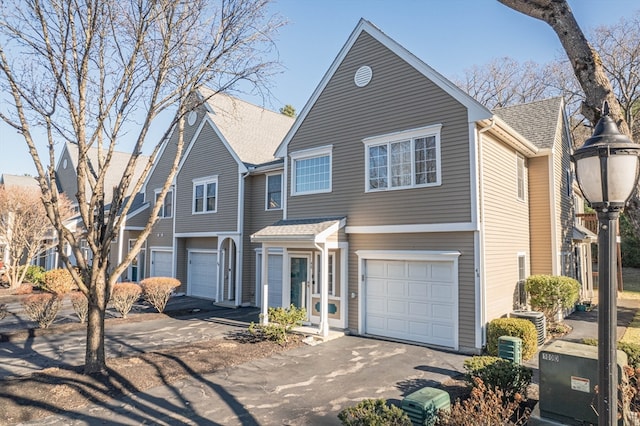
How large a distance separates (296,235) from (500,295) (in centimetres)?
584

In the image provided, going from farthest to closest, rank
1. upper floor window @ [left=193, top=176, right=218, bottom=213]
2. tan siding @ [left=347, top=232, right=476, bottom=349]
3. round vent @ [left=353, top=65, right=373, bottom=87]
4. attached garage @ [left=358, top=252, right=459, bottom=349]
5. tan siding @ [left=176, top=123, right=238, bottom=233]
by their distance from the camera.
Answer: upper floor window @ [left=193, top=176, right=218, bottom=213] < tan siding @ [left=176, top=123, right=238, bottom=233] < round vent @ [left=353, top=65, right=373, bottom=87] < attached garage @ [left=358, top=252, right=459, bottom=349] < tan siding @ [left=347, top=232, right=476, bottom=349]

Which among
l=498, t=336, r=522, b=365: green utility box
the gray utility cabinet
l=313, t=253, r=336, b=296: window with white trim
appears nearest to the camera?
the gray utility cabinet

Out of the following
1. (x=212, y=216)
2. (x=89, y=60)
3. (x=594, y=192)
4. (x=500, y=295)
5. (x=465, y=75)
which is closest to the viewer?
(x=594, y=192)

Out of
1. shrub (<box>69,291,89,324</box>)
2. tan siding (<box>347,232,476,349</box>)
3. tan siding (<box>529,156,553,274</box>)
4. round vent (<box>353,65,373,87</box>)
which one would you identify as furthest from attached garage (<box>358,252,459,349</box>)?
shrub (<box>69,291,89,324</box>)

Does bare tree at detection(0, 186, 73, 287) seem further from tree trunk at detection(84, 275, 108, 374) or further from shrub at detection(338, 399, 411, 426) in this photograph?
shrub at detection(338, 399, 411, 426)

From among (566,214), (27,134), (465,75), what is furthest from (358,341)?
(465,75)

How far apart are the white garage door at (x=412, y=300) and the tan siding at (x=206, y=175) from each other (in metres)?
7.58

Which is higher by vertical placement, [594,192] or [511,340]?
[594,192]

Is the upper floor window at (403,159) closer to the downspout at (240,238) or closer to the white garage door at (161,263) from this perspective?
the downspout at (240,238)

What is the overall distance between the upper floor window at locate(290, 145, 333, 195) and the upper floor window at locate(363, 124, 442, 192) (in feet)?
5.07

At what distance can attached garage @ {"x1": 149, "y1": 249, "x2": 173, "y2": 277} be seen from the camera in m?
19.7

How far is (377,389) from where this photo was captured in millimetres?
7008

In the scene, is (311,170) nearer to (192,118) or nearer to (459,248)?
(459,248)

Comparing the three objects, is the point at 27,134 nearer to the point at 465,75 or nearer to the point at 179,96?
the point at 179,96
